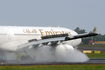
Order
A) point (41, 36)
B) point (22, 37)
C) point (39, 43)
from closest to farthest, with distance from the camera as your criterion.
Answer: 1. point (39, 43)
2. point (22, 37)
3. point (41, 36)

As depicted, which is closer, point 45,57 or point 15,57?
point 45,57

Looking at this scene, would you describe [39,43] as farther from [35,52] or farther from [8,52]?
[8,52]

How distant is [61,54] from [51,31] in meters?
8.01

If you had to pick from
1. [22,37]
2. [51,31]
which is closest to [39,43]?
[22,37]

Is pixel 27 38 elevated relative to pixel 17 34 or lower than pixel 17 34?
lower

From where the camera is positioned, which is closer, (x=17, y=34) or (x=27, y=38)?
(x=17, y=34)

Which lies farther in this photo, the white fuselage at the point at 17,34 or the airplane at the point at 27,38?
the white fuselage at the point at 17,34

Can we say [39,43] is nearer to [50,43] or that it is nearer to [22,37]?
[50,43]

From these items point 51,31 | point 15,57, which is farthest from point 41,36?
point 15,57

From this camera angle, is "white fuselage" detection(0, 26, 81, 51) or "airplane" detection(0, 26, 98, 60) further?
"white fuselage" detection(0, 26, 81, 51)

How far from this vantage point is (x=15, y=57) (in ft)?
132

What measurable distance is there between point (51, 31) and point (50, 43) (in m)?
8.30

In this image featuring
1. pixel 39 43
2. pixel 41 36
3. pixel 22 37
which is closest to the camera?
pixel 39 43

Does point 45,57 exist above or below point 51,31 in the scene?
below
